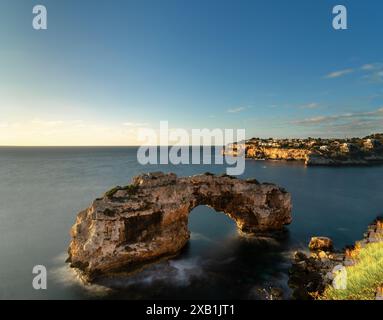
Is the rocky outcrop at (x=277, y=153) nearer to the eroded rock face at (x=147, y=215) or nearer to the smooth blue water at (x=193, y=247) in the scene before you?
the smooth blue water at (x=193, y=247)

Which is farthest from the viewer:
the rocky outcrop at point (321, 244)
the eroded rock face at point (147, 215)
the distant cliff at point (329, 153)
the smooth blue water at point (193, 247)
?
the distant cliff at point (329, 153)

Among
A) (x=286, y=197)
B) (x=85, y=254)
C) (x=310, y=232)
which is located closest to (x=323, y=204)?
(x=310, y=232)

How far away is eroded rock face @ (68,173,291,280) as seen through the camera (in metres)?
27.7

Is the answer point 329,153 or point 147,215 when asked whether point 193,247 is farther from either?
point 329,153

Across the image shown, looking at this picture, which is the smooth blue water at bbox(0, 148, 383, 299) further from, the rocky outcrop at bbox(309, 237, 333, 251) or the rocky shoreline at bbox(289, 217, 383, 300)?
the rocky outcrop at bbox(309, 237, 333, 251)

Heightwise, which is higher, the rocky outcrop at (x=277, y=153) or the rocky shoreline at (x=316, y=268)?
the rocky outcrop at (x=277, y=153)

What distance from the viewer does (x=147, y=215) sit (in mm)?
30156

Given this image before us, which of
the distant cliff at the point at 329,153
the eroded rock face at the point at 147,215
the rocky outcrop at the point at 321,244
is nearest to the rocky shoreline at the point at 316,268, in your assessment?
the rocky outcrop at the point at 321,244

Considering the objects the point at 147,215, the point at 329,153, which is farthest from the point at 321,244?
Answer: the point at 329,153

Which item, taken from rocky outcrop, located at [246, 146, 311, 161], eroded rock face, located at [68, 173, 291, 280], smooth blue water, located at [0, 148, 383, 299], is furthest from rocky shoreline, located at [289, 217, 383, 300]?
rocky outcrop, located at [246, 146, 311, 161]

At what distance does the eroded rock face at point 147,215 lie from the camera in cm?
2773

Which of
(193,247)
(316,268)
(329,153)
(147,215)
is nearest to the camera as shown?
(316,268)
